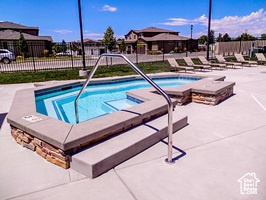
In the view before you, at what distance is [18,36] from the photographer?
3559cm

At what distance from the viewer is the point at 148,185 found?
271 cm

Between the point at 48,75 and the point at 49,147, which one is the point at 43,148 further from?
the point at 48,75

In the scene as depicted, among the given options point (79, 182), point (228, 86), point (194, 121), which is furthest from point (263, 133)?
point (79, 182)

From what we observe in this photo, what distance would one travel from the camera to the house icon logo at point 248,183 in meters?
2.59

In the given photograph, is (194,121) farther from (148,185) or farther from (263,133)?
(148,185)

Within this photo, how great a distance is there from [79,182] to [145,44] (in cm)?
4879

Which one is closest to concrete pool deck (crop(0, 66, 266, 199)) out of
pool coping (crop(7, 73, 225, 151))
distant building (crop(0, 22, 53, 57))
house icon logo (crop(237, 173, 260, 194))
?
house icon logo (crop(237, 173, 260, 194))

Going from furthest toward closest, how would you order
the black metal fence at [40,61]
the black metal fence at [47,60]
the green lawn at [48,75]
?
the black metal fence at [40,61] → the black metal fence at [47,60] → the green lawn at [48,75]

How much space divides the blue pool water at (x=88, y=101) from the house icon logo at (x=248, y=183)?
12.0 ft

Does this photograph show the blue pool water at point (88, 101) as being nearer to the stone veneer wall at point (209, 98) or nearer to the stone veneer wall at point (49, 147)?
the stone veneer wall at point (49, 147)

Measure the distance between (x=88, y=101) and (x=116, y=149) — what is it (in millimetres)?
4765

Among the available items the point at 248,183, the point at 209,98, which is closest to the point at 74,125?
the point at 248,183

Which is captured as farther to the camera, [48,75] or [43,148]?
[48,75]

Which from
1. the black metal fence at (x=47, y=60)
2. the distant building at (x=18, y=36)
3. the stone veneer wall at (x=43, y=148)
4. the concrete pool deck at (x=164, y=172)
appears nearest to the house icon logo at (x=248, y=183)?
the concrete pool deck at (x=164, y=172)
